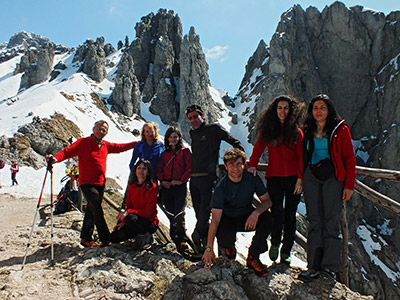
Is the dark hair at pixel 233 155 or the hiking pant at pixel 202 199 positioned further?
the hiking pant at pixel 202 199

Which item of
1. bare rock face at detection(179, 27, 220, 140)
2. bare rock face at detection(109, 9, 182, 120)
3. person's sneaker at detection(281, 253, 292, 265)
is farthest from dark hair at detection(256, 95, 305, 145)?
bare rock face at detection(179, 27, 220, 140)

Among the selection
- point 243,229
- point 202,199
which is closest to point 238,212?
point 243,229

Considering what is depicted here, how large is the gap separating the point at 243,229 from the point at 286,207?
922 millimetres

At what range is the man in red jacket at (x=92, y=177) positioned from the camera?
5.14 meters

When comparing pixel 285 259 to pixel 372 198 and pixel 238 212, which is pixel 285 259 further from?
pixel 372 198

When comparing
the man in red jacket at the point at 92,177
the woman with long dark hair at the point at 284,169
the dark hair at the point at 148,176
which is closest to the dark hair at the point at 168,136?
the dark hair at the point at 148,176

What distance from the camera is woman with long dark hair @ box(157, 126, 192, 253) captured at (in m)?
5.22

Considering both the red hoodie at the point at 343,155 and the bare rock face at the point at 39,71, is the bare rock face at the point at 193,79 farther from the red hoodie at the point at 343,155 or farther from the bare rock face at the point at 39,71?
the red hoodie at the point at 343,155

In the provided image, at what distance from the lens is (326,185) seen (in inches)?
155

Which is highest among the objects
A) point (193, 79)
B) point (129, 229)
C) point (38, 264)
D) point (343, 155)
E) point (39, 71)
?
point (39, 71)

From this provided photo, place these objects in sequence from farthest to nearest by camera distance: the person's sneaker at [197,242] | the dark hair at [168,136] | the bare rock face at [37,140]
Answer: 1. the bare rock face at [37,140]
2. the dark hair at [168,136]
3. the person's sneaker at [197,242]

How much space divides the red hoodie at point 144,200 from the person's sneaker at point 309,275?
9.74 ft

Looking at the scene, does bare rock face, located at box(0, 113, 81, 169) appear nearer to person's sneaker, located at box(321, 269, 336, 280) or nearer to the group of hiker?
the group of hiker

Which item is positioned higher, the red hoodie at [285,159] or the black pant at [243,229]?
the red hoodie at [285,159]
